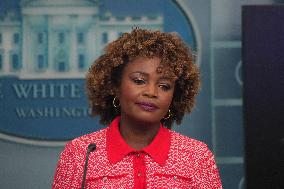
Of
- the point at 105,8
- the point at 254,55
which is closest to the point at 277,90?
the point at 254,55

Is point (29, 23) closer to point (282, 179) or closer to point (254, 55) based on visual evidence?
point (254, 55)

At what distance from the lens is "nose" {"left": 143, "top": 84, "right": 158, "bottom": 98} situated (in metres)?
1.91

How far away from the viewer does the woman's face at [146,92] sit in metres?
1.93

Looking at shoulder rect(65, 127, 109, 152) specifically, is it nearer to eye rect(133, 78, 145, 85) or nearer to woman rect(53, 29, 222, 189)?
woman rect(53, 29, 222, 189)

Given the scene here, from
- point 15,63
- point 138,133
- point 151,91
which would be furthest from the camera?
point 15,63

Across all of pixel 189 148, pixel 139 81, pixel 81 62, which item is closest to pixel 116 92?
pixel 139 81

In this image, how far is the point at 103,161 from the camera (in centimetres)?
196

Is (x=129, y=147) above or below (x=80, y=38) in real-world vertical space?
below

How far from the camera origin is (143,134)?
6.70 ft

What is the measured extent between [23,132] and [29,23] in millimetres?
620

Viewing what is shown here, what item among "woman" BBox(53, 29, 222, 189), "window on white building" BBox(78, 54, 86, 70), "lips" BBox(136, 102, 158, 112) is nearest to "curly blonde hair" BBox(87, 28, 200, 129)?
"woman" BBox(53, 29, 222, 189)

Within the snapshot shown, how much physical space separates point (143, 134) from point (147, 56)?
257 mm

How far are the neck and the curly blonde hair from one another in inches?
5.1

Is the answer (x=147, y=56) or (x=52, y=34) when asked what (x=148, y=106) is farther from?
(x=52, y=34)
